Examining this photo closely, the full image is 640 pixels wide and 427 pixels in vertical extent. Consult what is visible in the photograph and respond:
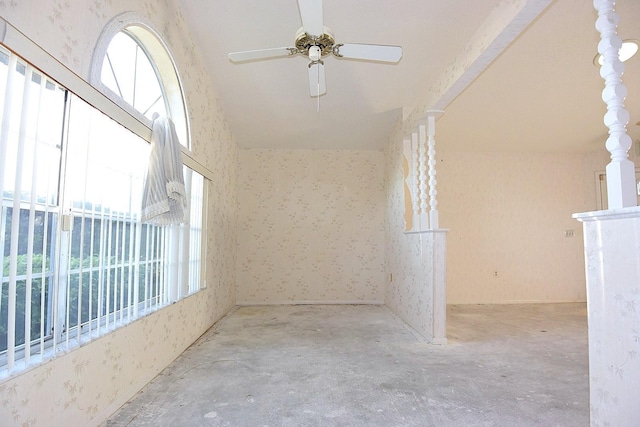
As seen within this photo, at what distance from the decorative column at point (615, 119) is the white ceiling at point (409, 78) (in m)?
1.17

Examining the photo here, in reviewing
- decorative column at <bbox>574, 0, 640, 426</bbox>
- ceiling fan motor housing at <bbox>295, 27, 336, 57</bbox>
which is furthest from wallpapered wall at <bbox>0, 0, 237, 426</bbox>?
decorative column at <bbox>574, 0, 640, 426</bbox>

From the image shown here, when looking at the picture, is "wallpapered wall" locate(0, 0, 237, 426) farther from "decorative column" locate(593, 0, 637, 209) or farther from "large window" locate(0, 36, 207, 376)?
"decorative column" locate(593, 0, 637, 209)

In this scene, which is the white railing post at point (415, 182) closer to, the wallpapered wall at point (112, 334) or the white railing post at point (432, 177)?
the white railing post at point (432, 177)

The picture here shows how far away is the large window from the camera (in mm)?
1351

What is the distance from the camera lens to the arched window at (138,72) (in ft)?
6.32

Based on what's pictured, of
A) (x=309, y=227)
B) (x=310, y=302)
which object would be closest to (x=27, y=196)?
(x=309, y=227)

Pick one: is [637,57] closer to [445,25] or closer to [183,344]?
[445,25]

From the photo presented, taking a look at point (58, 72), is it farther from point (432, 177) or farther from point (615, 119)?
point (432, 177)

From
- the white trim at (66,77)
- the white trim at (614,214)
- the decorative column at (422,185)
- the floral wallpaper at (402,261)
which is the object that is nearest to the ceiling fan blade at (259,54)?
the white trim at (66,77)

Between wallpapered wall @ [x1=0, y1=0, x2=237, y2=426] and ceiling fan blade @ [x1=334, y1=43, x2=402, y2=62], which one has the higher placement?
ceiling fan blade @ [x1=334, y1=43, x2=402, y2=62]

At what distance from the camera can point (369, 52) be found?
2.35 m

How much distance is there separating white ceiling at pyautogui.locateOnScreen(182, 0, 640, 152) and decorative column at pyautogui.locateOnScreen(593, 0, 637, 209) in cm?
117

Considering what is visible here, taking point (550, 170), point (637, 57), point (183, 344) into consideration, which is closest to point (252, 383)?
point (183, 344)

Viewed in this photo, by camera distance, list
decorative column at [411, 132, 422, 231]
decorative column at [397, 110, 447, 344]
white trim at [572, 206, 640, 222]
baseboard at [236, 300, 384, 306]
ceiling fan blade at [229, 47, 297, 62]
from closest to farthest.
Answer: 1. white trim at [572, 206, 640, 222]
2. ceiling fan blade at [229, 47, 297, 62]
3. decorative column at [397, 110, 447, 344]
4. decorative column at [411, 132, 422, 231]
5. baseboard at [236, 300, 384, 306]
